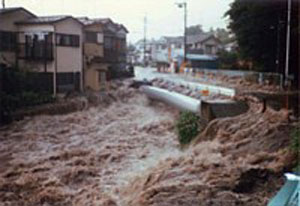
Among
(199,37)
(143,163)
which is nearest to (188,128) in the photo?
(143,163)

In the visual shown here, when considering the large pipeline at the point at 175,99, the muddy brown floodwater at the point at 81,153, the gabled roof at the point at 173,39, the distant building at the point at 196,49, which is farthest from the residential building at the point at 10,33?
the distant building at the point at 196,49

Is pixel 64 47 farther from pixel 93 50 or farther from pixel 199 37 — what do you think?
pixel 199 37

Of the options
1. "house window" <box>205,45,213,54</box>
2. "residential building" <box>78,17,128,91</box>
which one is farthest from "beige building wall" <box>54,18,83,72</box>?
"house window" <box>205,45,213,54</box>

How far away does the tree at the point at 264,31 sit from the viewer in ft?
23.2

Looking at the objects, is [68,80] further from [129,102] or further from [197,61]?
[197,61]

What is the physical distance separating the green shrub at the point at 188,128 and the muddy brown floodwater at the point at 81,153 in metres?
0.19

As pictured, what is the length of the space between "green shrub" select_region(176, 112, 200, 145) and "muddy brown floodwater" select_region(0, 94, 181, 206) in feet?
0.63

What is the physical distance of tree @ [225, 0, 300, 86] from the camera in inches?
279

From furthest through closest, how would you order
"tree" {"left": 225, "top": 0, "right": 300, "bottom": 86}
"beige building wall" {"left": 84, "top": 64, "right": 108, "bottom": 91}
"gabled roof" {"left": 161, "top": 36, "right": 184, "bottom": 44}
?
"gabled roof" {"left": 161, "top": 36, "right": 184, "bottom": 44}
"beige building wall" {"left": 84, "top": 64, "right": 108, "bottom": 91}
"tree" {"left": 225, "top": 0, "right": 300, "bottom": 86}

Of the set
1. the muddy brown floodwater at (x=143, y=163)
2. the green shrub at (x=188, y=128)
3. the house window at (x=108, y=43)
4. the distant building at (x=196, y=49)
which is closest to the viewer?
the muddy brown floodwater at (x=143, y=163)

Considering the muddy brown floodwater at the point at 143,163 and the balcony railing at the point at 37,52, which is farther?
the balcony railing at the point at 37,52

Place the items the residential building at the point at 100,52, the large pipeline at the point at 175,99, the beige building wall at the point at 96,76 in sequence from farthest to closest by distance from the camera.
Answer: the beige building wall at the point at 96,76, the residential building at the point at 100,52, the large pipeline at the point at 175,99

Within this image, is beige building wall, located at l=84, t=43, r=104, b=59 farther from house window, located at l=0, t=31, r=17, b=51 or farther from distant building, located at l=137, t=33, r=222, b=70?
distant building, located at l=137, t=33, r=222, b=70

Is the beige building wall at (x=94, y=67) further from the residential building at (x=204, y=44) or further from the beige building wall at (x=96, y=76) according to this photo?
the residential building at (x=204, y=44)
